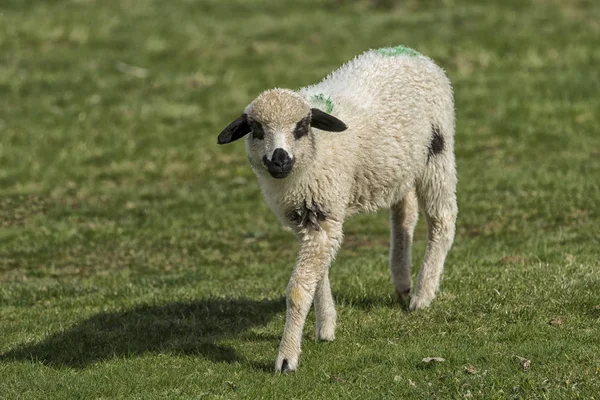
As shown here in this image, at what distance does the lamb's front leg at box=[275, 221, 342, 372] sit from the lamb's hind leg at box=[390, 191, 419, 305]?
6.26ft

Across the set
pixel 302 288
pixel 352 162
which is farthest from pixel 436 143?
pixel 302 288

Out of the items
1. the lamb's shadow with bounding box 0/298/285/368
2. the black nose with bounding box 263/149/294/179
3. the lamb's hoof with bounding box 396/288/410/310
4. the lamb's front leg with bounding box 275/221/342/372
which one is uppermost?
the black nose with bounding box 263/149/294/179

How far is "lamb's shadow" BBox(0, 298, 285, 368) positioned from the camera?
9.59 meters

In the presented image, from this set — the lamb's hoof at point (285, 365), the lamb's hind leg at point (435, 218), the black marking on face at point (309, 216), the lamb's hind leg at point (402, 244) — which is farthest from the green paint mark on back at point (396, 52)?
the lamb's hoof at point (285, 365)

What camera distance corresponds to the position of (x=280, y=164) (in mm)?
8227

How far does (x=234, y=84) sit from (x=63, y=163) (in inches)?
219

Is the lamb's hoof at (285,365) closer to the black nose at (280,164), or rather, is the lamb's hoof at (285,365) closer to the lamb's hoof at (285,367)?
the lamb's hoof at (285,367)

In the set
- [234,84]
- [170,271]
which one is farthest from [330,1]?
[170,271]

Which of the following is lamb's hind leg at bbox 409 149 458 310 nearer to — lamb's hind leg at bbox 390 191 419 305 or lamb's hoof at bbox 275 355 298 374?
lamb's hind leg at bbox 390 191 419 305

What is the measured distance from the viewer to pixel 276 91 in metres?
8.73

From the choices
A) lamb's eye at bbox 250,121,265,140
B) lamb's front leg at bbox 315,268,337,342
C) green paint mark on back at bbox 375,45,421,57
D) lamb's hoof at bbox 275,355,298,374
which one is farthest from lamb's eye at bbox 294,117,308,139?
green paint mark on back at bbox 375,45,421,57

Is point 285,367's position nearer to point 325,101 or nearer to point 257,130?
point 257,130

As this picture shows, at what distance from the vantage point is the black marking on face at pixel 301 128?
28.1ft

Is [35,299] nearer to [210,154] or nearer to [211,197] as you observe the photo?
[211,197]
